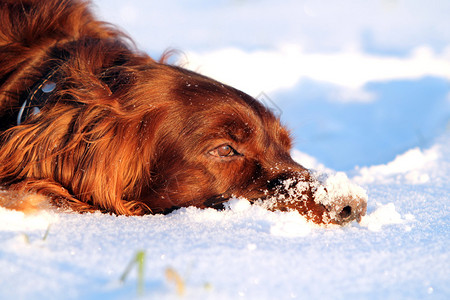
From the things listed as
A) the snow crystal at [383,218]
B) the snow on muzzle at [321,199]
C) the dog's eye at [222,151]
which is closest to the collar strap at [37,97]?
the dog's eye at [222,151]

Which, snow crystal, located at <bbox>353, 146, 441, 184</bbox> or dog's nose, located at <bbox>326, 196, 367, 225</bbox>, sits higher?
snow crystal, located at <bbox>353, 146, 441, 184</bbox>

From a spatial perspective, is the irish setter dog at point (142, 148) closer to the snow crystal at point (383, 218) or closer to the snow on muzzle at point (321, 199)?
the snow on muzzle at point (321, 199)

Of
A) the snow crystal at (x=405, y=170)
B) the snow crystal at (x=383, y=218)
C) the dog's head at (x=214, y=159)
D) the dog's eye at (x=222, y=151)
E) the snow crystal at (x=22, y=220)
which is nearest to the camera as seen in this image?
the snow crystal at (x=22, y=220)

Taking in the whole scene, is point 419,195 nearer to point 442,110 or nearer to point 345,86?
point 442,110

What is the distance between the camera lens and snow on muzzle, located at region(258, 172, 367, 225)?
7.32 feet

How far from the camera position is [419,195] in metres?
2.84

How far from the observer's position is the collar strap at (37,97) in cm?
250

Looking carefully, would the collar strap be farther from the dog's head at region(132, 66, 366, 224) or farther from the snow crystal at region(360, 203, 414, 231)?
the snow crystal at region(360, 203, 414, 231)

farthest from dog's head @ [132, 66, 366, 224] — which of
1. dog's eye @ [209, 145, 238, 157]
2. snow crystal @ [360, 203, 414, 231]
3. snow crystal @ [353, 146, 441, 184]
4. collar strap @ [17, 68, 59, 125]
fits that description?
snow crystal @ [353, 146, 441, 184]

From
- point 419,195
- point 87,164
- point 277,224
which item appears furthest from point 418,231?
point 87,164

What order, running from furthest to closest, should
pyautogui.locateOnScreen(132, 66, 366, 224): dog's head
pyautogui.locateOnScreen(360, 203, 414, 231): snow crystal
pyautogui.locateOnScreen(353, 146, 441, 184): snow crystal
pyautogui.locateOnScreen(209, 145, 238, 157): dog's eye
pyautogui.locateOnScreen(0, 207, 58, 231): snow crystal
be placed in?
pyautogui.locateOnScreen(353, 146, 441, 184): snow crystal → pyautogui.locateOnScreen(209, 145, 238, 157): dog's eye → pyautogui.locateOnScreen(132, 66, 366, 224): dog's head → pyautogui.locateOnScreen(360, 203, 414, 231): snow crystal → pyautogui.locateOnScreen(0, 207, 58, 231): snow crystal

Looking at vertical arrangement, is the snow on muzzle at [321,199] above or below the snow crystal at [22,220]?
above

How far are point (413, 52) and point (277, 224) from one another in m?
6.73

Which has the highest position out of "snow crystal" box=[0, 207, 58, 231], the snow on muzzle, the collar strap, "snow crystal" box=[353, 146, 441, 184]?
"snow crystal" box=[353, 146, 441, 184]
